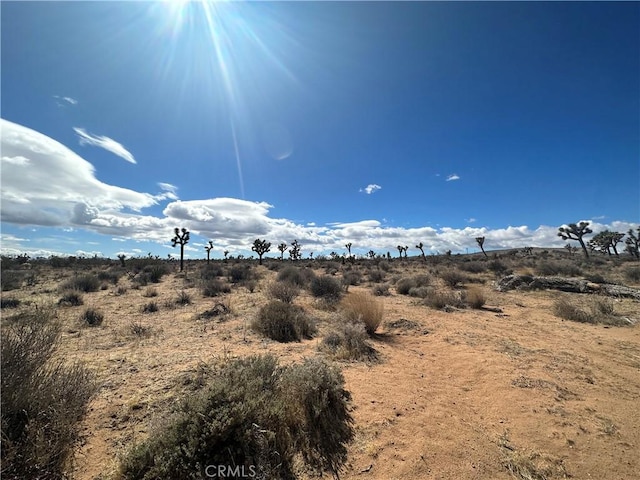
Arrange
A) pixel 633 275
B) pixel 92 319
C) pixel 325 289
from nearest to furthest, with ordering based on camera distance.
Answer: pixel 92 319, pixel 325 289, pixel 633 275

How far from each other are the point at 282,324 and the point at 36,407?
5.72 m

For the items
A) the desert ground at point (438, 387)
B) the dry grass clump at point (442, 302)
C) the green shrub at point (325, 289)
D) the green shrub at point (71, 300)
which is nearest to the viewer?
the desert ground at point (438, 387)

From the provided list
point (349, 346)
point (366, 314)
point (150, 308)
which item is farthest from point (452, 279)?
point (150, 308)

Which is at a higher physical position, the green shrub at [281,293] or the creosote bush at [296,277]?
the creosote bush at [296,277]

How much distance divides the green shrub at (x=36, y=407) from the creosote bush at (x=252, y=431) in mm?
768

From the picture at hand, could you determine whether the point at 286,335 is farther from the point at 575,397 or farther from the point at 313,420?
the point at 575,397

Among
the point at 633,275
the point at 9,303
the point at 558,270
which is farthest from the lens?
the point at 558,270

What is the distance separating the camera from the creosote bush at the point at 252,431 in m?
3.07

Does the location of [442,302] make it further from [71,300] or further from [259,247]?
[259,247]

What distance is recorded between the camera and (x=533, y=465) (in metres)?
3.51

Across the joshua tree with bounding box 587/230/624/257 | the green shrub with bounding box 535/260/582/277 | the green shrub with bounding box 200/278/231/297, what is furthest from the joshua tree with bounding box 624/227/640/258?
the green shrub with bounding box 200/278/231/297

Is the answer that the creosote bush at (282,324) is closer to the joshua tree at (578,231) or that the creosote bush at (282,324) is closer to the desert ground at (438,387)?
the desert ground at (438,387)

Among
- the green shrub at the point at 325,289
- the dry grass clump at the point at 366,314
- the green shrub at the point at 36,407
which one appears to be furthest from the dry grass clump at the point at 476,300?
the green shrub at the point at 36,407

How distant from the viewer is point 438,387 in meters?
5.55
